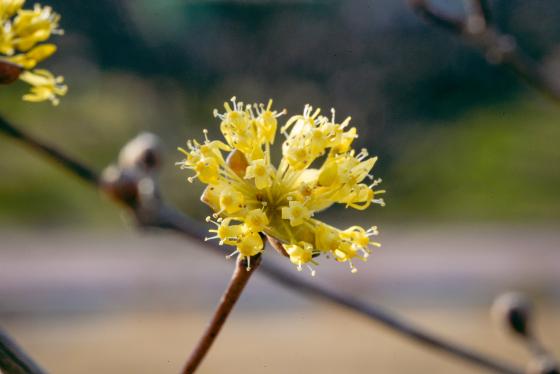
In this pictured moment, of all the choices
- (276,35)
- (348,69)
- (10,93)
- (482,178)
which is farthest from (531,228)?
(10,93)

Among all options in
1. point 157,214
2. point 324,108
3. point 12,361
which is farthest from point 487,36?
point 324,108

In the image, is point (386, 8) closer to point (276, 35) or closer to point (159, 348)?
point (276, 35)

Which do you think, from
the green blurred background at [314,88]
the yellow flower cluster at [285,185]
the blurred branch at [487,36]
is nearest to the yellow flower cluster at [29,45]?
the yellow flower cluster at [285,185]

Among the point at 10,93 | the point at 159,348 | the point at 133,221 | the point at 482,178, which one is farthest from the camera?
the point at 10,93

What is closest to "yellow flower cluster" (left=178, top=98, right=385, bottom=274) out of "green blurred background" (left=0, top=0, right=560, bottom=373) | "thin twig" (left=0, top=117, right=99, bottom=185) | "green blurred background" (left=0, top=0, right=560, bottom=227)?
"thin twig" (left=0, top=117, right=99, bottom=185)

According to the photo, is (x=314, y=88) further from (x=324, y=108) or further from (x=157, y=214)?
(x=157, y=214)

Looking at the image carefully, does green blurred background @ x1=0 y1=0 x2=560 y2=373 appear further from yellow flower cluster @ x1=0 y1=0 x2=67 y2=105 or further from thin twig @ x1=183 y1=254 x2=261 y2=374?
thin twig @ x1=183 y1=254 x2=261 y2=374
